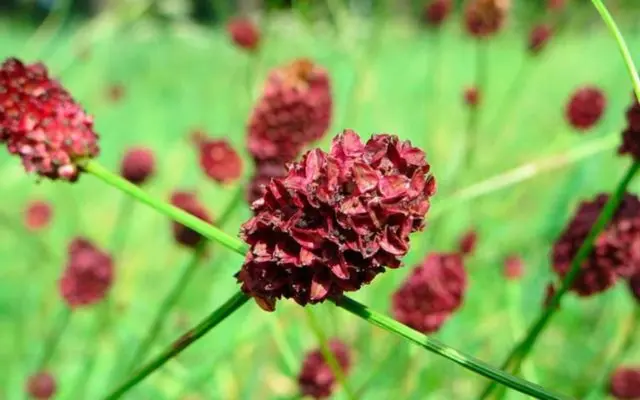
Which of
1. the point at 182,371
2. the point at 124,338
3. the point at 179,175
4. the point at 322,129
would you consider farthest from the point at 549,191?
the point at 322,129

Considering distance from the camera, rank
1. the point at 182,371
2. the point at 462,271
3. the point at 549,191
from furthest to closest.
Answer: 1. the point at 549,191
2. the point at 182,371
3. the point at 462,271

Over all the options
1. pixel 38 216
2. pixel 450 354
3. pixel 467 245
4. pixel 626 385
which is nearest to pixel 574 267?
pixel 450 354

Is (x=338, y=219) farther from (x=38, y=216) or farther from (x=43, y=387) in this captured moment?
(x=38, y=216)

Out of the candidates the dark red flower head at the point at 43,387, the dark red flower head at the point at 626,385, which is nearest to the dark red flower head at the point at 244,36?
the dark red flower head at the point at 43,387

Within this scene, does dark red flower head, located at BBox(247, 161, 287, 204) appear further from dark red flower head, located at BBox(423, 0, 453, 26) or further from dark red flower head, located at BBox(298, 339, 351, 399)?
dark red flower head, located at BBox(423, 0, 453, 26)

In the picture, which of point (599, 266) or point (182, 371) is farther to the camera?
point (182, 371)

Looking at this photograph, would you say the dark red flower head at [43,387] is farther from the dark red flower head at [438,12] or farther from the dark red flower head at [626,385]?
the dark red flower head at [438,12]

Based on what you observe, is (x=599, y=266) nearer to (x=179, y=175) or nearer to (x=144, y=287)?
(x=144, y=287)
